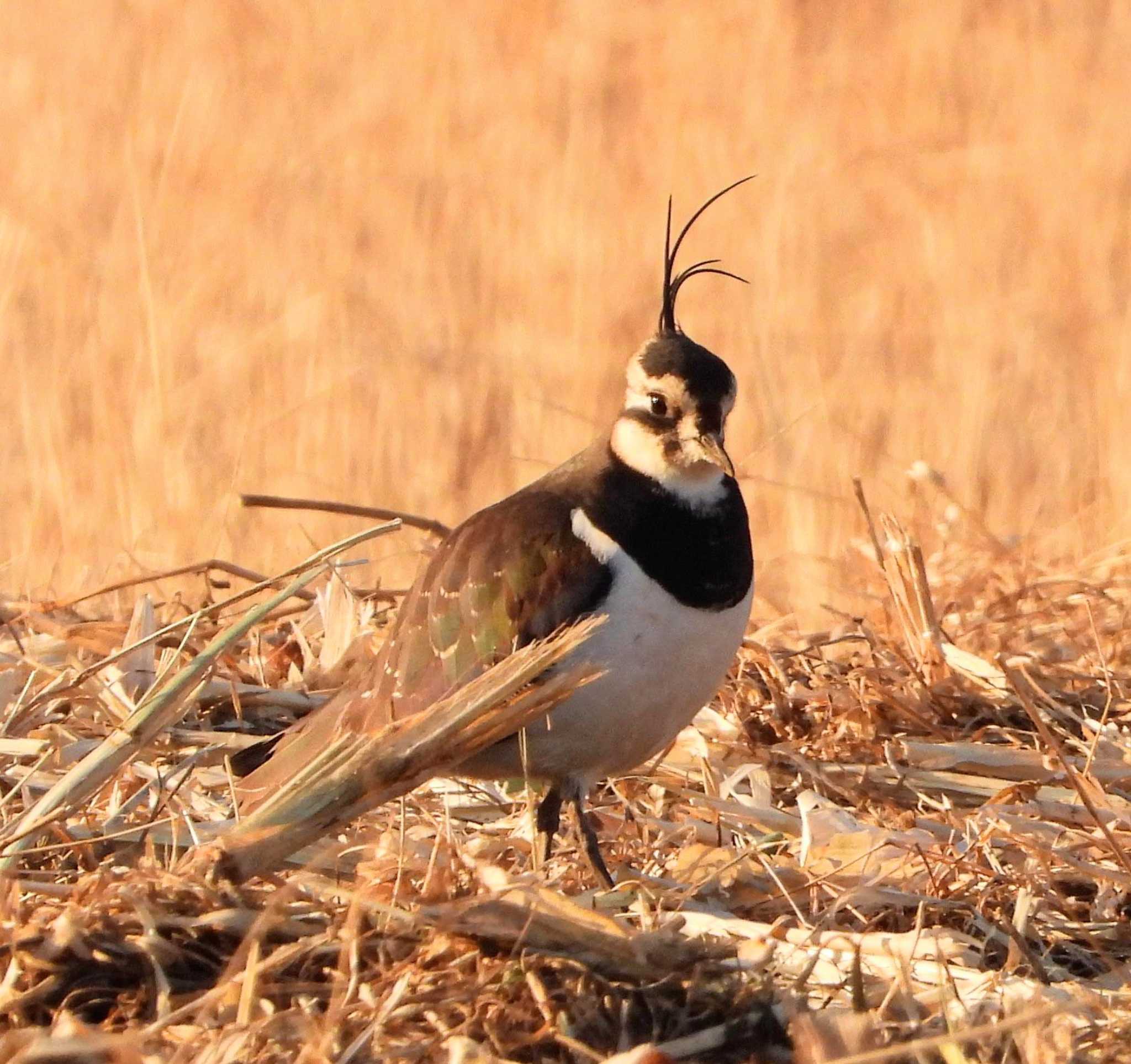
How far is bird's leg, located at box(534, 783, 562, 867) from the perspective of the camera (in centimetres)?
385

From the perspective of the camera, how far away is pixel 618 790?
167 inches

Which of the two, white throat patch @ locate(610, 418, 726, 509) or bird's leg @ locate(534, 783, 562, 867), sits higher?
white throat patch @ locate(610, 418, 726, 509)

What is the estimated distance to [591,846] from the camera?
356cm

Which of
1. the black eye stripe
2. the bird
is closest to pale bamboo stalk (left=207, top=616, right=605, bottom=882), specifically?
the bird

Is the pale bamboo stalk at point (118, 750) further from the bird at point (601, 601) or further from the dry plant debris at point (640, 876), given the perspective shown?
the bird at point (601, 601)

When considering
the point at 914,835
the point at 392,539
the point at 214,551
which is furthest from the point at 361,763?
the point at 392,539

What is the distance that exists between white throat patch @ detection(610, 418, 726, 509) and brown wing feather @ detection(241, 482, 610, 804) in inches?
7.3

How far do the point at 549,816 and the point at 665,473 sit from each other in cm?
74

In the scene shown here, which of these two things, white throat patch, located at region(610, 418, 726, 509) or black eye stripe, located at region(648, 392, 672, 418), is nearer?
white throat patch, located at region(610, 418, 726, 509)

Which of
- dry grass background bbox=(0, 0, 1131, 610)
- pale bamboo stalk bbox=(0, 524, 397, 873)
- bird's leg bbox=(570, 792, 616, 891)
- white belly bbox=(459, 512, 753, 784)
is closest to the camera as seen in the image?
pale bamboo stalk bbox=(0, 524, 397, 873)

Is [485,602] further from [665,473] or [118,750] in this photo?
[118,750]

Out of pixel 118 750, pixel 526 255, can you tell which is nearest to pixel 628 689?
pixel 118 750

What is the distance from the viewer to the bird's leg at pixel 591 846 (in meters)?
3.47

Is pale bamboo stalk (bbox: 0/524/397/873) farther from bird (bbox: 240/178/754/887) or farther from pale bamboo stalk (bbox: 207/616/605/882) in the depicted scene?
bird (bbox: 240/178/754/887)
